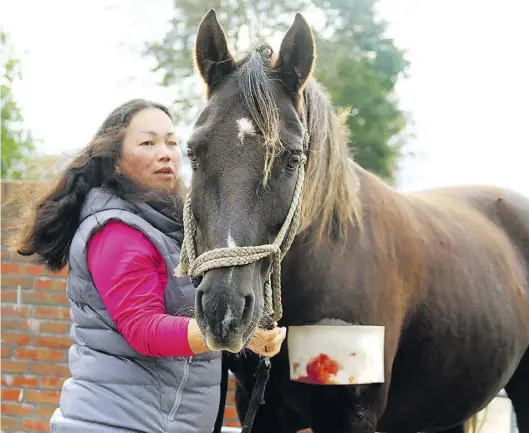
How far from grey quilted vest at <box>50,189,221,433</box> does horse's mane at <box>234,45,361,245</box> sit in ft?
1.49

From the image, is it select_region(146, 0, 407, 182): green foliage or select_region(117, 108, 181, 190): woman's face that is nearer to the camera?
select_region(117, 108, 181, 190): woman's face

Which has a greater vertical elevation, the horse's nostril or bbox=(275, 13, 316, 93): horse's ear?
bbox=(275, 13, 316, 93): horse's ear

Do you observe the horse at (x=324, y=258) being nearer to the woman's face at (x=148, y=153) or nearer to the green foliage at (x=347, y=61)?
the woman's face at (x=148, y=153)

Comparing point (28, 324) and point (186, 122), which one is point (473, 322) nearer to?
point (28, 324)

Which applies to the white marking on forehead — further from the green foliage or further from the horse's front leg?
the green foliage

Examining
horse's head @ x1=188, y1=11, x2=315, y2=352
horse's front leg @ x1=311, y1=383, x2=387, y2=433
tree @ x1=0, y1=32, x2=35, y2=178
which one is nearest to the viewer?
horse's head @ x1=188, y1=11, x2=315, y2=352

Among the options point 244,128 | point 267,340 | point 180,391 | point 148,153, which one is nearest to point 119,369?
point 180,391

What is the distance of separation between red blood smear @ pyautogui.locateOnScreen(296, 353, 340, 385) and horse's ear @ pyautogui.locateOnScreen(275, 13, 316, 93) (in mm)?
847

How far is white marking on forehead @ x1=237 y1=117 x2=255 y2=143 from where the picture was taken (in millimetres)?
1684

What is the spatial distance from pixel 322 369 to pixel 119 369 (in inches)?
25.2

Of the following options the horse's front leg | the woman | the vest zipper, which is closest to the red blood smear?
the horse's front leg

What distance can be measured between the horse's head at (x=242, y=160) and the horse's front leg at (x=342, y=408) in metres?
0.63

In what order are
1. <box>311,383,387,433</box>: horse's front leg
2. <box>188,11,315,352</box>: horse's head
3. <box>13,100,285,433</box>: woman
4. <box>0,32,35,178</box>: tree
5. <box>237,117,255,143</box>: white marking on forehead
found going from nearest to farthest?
<box>188,11,315,352</box>: horse's head → <box>237,117,255,143</box>: white marking on forehead → <box>13,100,285,433</box>: woman → <box>311,383,387,433</box>: horse's front leg → <box>0,32,35,178</box>: tree

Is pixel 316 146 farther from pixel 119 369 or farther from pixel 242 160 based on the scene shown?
pixel 119 369
